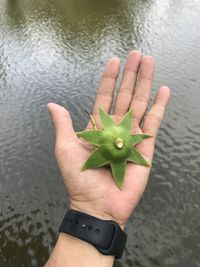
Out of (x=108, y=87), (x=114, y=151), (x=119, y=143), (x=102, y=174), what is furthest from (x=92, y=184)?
(x=108, y=87)

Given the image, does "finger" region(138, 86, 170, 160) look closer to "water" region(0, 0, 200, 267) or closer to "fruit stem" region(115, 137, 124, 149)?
"fruit stem" region(115, 137, 124, 149)

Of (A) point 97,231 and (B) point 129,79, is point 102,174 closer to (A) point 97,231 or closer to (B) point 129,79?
(A) point 97,231

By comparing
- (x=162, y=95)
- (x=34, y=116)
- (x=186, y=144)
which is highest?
(x=162, y=95)

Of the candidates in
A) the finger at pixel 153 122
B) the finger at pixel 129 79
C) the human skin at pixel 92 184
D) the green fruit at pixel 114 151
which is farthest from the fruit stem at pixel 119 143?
the finger at pixel 129 79

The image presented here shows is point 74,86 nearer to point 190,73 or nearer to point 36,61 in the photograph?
point 36,61

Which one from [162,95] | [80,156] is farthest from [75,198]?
[162,95]

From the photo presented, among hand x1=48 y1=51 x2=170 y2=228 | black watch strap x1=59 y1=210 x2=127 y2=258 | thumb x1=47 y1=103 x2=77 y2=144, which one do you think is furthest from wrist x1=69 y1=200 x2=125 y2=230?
thumb x1=47 y1=103 x2=77 y2=144

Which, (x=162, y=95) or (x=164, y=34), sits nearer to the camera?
(x=162, y=95)
